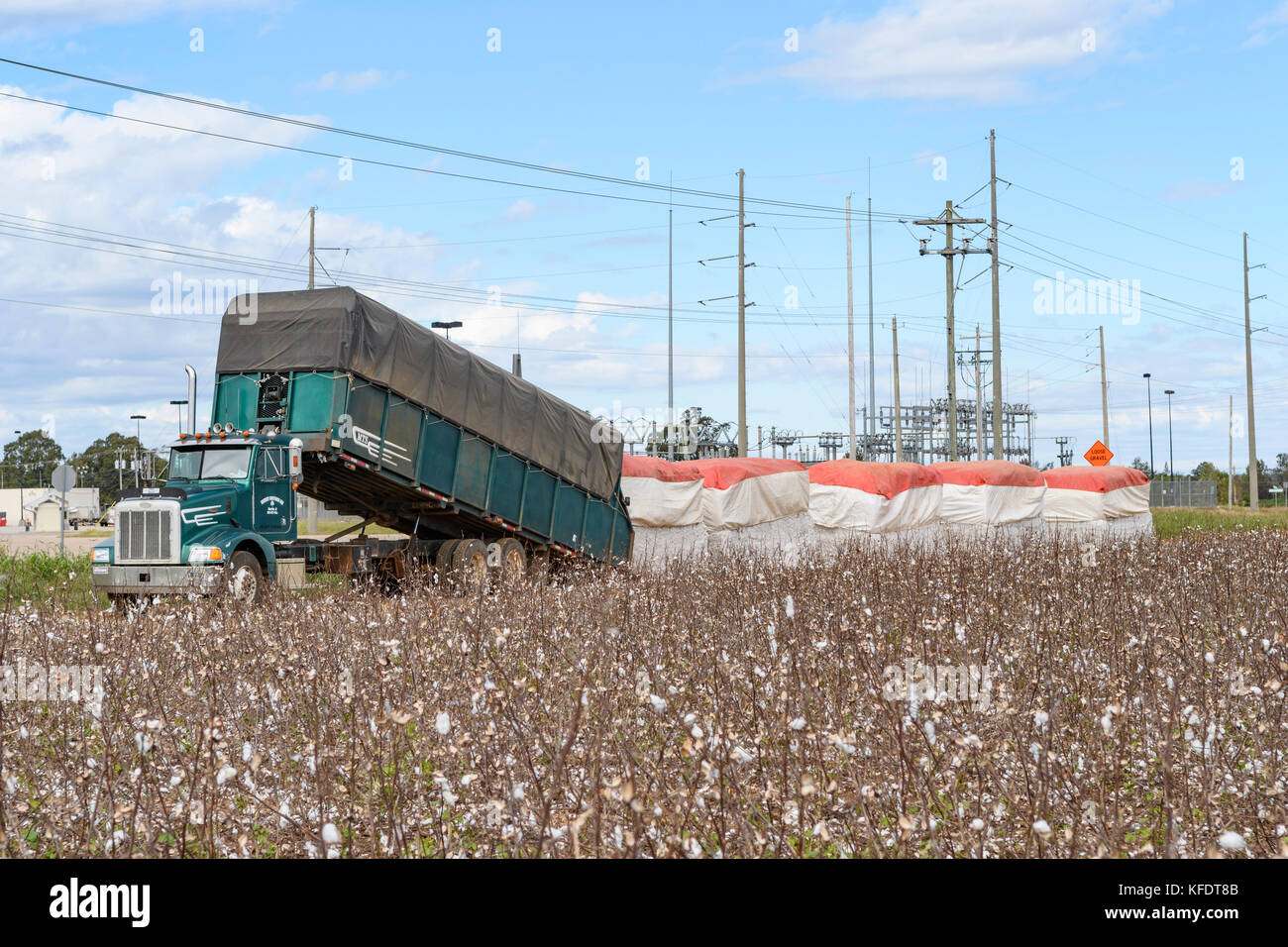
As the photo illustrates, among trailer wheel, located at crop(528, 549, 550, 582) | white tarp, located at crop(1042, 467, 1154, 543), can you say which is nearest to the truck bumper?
trailer wheel, located at crop(528, 549, 550, 582)

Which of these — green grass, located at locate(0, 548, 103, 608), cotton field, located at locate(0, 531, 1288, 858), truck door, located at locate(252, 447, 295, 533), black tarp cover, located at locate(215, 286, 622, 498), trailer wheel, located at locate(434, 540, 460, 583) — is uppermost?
black tarp cover, located at locate(215, 286, 622, 498)

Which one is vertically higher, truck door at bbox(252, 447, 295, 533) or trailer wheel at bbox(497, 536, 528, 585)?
truck door at bbox(252, 447, 295, 533)

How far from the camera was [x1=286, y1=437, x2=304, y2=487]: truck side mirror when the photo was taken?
15570 mm

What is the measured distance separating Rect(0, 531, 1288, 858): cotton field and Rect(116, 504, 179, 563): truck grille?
487 centimetres

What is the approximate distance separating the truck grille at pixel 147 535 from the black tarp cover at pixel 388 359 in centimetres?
239

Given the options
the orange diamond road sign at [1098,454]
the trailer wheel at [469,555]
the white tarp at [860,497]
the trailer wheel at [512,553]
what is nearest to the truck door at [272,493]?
the trailer wheel at [469,555]

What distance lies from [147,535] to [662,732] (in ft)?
39.0

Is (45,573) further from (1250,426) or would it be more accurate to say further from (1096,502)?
(1250,426)

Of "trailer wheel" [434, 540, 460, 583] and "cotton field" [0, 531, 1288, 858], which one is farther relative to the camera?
"trailer wheel" [434, 540, 460, 583]

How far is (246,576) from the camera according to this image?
15.4 metres

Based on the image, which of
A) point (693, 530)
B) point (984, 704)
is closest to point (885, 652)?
point (984, 704)

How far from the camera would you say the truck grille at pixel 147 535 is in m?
15.6

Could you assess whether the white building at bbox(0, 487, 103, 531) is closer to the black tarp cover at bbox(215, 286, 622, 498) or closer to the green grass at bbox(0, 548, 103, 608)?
the green grass at bbox(0, 548, 103, 608)

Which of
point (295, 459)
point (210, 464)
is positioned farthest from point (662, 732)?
point (210, 464)
